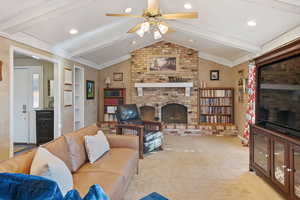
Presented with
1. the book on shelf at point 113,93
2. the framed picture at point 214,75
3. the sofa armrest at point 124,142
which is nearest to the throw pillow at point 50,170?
the sofa armrest at point 124,142

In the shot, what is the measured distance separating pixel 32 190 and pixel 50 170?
691 mm

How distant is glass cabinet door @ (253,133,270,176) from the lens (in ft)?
9.55

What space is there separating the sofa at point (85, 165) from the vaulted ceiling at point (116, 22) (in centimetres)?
189

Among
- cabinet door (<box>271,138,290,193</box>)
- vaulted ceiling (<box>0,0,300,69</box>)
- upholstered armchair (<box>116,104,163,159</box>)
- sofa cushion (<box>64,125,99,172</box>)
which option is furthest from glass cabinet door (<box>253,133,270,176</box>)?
sofa cushion (<box>64,125,99,172</box>)

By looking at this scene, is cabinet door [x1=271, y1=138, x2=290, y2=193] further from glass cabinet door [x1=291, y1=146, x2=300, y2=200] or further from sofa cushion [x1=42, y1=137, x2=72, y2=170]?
sofa cushion [x1=42, y1=137, x2=72, y2=170]

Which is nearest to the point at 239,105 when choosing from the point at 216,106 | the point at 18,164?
the point at 216,106

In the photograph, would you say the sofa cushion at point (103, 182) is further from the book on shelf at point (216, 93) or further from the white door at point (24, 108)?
the book on shelf at point (216, 93)

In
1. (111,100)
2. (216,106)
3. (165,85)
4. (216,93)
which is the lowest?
(216,106)

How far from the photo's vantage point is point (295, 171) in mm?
2289

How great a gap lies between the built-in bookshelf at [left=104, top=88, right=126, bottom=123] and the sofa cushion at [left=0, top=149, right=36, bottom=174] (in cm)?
572

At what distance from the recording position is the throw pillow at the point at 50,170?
152 centimetres

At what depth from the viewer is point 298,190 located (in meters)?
2.23

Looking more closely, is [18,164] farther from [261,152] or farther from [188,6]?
[188,6]

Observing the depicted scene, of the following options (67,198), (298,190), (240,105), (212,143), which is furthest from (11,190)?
(240,105)
